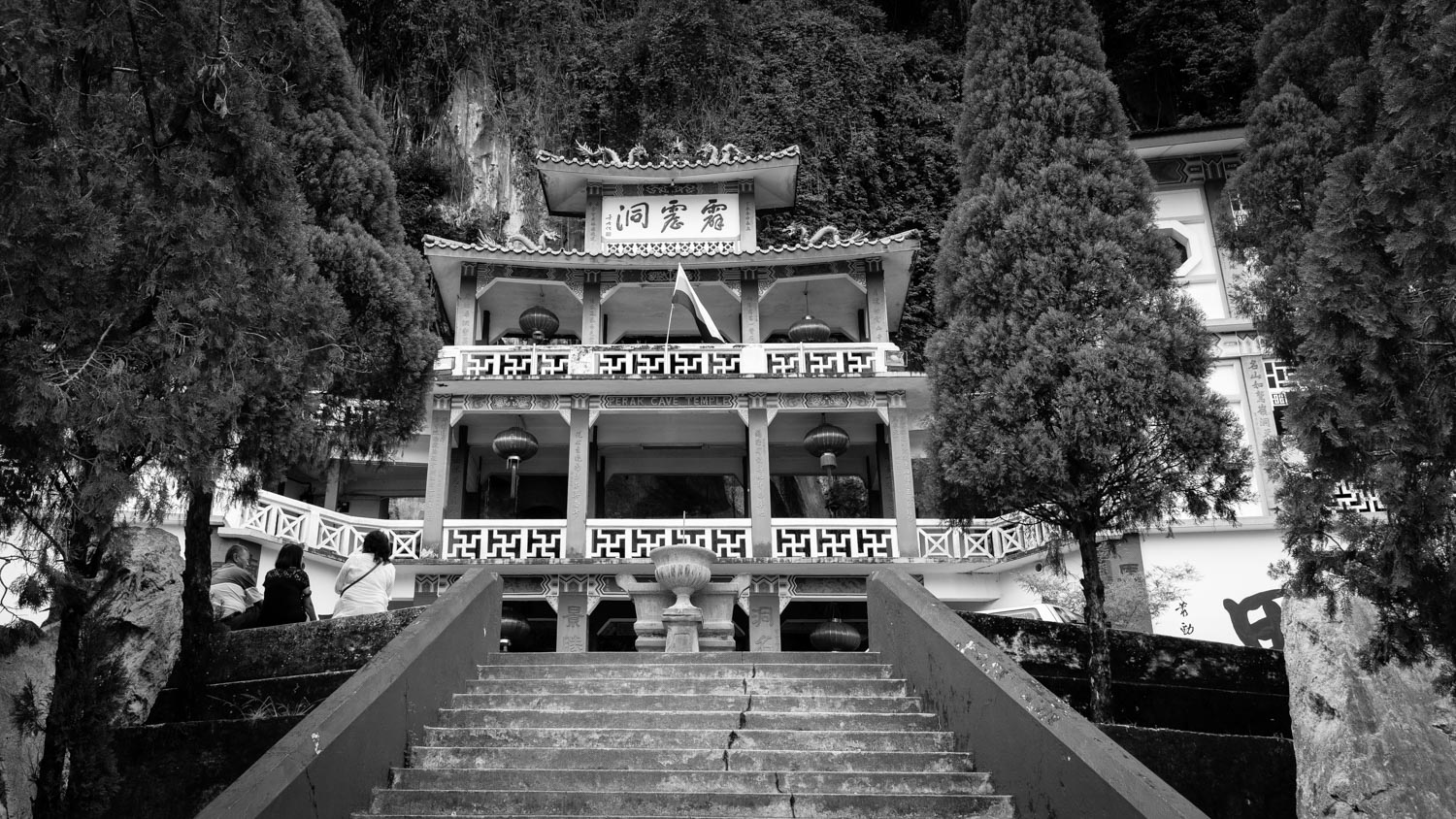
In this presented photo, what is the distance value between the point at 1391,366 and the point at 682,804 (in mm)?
4366

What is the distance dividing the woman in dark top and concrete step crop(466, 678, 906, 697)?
2.97 metres

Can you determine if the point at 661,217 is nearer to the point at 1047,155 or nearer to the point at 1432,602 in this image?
the point at 1047,155

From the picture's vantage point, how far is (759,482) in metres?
16.5

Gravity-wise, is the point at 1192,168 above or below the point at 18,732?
above

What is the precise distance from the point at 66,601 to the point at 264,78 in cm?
270

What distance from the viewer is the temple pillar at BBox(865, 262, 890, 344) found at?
17.6m

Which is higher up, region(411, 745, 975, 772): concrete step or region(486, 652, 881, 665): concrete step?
region(486, 652, 881, 665): concrete step

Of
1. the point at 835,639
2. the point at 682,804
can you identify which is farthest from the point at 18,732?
the point at 835,639

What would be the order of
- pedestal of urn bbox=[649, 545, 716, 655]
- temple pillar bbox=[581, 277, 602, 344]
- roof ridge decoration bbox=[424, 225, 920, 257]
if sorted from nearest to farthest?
pedestal of urn bbox=[649, 545, 716, 655] < roof ridge decoration bbox=[424, 225, 920, 257] < temple pillar bbox=[581, 277, 602, 344]

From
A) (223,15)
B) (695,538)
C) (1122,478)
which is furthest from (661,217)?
(223,15)

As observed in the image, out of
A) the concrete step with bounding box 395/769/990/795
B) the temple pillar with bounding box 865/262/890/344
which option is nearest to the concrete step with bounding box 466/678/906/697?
the concrete step with bounding box 395/769/990/795

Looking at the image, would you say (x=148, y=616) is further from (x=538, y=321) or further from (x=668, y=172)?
(x=668, y=172)

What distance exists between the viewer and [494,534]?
16078mm

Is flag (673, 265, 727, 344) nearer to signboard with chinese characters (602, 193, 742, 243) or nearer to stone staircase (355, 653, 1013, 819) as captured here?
signboard with chinese characters (602, 193, 742, 243)
